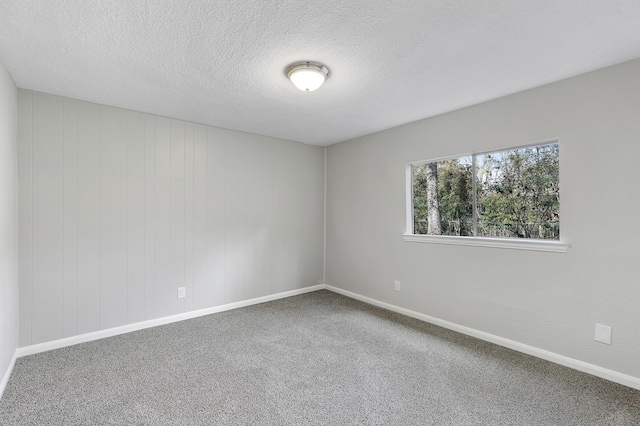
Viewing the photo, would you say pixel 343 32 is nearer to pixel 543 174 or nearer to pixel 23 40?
pixel 23 40

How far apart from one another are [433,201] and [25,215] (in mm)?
4030

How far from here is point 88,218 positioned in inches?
117

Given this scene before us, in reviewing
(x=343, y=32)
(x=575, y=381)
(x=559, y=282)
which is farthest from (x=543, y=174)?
(x=343, y=32)

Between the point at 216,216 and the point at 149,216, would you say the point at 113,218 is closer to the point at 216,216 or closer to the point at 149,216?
the point at 149,216

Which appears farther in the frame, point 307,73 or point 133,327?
point 133,327

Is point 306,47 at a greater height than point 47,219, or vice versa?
point 306,47

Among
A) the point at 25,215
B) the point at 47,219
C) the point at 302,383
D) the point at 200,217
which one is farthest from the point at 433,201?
the point at 25,215

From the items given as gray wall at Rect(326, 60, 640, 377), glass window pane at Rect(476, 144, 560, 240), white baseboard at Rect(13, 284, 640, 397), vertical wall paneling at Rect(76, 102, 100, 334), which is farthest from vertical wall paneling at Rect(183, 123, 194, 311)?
glass window pane at Rect(476, 144, 560, 240)

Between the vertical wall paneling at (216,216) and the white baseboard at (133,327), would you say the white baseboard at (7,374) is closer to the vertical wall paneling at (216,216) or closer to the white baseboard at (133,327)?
the white baseboard at (133,327)

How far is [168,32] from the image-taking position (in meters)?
1.87

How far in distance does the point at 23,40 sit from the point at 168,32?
3.13ft

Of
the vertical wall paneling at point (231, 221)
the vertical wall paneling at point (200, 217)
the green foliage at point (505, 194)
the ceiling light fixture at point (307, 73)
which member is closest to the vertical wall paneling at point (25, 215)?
the vertical wall paneling at point (200, 217)

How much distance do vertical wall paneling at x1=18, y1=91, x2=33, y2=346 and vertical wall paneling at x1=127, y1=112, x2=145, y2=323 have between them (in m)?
0.75

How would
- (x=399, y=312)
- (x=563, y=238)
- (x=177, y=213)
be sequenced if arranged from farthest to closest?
(x=399, y=312) < (x=177, y=213) < (x=563, y=238)
